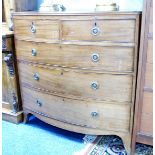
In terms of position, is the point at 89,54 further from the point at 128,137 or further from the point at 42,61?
the point at 128,137

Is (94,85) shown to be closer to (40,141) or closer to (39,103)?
(39,103)

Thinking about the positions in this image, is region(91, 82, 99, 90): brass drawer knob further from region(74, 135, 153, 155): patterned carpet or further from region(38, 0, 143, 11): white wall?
region(38, 0, 143, 11): white wall

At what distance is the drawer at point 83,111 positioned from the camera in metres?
1.59

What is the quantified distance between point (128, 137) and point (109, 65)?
54 centimetres

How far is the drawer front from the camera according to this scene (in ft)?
4.54

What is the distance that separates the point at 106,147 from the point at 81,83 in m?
0.57

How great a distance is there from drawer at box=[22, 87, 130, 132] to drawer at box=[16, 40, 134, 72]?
0.90 ft

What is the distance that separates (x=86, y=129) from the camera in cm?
171

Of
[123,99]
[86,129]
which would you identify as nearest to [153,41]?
[123,99]

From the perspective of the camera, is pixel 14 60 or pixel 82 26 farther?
pixel 14 60

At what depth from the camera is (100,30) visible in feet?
4.71

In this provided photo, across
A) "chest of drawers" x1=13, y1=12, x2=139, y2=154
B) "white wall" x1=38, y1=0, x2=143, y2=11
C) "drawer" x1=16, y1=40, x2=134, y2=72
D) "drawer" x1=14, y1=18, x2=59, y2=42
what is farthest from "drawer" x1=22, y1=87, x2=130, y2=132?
"white wall" x1=38, y1=0, x2=143, y2=11

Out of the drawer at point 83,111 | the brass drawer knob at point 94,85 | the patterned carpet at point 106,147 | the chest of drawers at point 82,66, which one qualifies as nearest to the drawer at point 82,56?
the chest of drawers at point 82,66

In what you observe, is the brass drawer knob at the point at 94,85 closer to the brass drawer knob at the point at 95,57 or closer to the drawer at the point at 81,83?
the drawer at the point at 81,83
